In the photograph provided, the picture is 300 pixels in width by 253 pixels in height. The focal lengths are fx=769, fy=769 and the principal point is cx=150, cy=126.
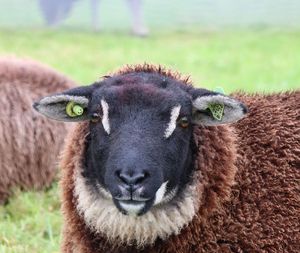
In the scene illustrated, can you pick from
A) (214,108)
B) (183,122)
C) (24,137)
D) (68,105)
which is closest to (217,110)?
(214,108)

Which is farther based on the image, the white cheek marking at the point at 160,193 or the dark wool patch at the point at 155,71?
the dark wool patch at the point at 155,71

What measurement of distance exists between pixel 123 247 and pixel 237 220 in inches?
Result: 25.5

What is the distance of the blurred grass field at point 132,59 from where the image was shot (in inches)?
241

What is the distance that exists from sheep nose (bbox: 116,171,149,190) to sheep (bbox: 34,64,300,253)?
0.04 meters

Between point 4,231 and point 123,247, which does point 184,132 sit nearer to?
point 123,247

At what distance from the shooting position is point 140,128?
12.8 feet

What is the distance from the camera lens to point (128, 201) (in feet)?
12.3

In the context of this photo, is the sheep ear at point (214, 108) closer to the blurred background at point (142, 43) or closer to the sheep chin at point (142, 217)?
the sheep chin at point (142, 217)

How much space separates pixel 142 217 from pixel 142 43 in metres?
18.2

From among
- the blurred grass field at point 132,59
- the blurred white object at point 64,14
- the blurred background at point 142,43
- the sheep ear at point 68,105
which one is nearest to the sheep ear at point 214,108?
the sheep ear at point 68,105

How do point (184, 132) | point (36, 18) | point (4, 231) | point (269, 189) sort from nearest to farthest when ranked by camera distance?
point (184, 132) → point (269, 189) → point (4, 231) → point (36, 18)

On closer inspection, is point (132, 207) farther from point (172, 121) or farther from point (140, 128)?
point (172, 121)

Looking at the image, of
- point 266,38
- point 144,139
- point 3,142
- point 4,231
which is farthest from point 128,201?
point 266,38

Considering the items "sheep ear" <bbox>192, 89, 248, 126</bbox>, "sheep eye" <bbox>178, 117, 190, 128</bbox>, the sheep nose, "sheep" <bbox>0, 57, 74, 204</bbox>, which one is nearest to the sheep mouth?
the sheep nose
